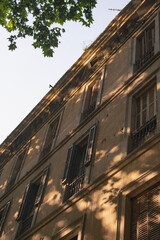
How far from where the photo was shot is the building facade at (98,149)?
8234mm

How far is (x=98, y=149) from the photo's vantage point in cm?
1095

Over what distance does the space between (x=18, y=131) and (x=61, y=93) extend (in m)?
3.81

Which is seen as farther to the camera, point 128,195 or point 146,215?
point 128,195

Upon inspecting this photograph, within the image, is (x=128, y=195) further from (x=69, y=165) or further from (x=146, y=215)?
(x=69, y=165)

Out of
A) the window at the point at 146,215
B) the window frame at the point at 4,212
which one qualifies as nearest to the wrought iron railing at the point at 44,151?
the window frame at the point at 4,212

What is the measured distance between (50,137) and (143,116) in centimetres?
703

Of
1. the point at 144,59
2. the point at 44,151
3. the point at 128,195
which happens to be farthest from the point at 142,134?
the point at 44,151

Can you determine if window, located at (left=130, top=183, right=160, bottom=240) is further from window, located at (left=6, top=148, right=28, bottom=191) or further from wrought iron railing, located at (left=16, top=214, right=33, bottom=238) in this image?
window, located at (left=6, top=148, right=28, bottom=191)

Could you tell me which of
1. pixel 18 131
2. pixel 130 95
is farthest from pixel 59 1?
pixel 18 131

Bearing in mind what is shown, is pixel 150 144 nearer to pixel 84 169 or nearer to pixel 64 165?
pixel 84 169

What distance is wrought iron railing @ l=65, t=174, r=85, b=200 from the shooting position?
1081 centimetres

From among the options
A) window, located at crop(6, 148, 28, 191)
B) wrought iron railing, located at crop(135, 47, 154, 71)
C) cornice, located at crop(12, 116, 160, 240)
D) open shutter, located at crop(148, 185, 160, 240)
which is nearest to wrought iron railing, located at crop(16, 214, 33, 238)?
cornice, located at crop(12, 116, 160, 240)

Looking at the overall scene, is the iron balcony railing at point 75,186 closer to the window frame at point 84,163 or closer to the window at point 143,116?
the window frame at point 84,163

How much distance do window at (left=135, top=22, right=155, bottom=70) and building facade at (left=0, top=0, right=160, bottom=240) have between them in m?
0.04
